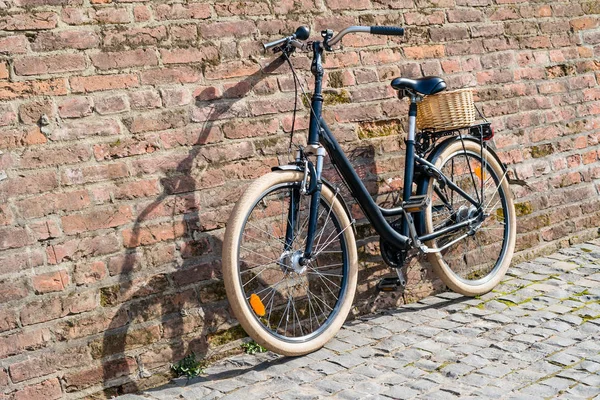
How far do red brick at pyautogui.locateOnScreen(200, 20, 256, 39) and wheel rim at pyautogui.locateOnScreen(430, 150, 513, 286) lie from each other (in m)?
1.31

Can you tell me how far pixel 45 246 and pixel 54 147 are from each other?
0.42m

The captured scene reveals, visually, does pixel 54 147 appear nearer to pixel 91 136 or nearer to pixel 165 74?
pixel 91 136

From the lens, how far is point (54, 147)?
3.54 m

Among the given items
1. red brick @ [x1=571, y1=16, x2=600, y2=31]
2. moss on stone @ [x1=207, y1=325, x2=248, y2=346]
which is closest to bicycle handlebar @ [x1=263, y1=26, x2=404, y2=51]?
moss on stone @ [x1=207, y1=325, x2=248, y2=346]

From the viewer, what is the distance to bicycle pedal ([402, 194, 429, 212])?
436 cm

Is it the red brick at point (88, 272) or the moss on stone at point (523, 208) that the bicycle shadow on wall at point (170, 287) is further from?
the moss on stone at point (523, 208)

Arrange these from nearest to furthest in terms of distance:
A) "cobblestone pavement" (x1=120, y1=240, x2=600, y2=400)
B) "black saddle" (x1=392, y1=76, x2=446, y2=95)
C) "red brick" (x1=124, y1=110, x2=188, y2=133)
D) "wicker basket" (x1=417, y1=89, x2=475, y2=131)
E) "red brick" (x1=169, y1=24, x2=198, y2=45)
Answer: "cobblestone pavement" (x1=120, y1=240, x2=600, y2=400) < "red brick" (x1=124, y1=110, x2=188, y2=133) < "red brick" (x1=169, y1=24, x2=198, y2=45) < "black saddle" (x1=392, y1=76, x2=446, y2=95) < "wicker basket" (x1=417, y1=89, x2=475, y2=131)

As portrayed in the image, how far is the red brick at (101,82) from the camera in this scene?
3.59m

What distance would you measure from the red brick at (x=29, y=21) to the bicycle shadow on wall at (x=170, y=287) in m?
0.76

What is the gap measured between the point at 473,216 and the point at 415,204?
536 millimetres

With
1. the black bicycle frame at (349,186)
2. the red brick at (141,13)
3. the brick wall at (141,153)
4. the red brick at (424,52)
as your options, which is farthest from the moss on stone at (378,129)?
the red brick at (141,13)

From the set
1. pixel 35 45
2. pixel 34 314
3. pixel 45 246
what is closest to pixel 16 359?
pixel 34 314

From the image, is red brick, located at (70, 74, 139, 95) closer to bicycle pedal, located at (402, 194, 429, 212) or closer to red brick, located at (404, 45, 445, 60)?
bicycle pedal, located at (402, 194, 429, 212)

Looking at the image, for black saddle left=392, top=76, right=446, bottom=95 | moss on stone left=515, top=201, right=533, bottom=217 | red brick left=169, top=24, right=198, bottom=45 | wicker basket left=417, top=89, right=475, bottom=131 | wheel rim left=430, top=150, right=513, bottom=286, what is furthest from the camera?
moss on stone left=515, top=201, right=533, bottom=217
